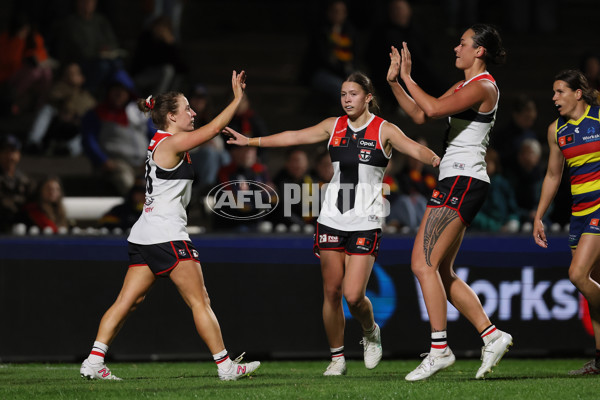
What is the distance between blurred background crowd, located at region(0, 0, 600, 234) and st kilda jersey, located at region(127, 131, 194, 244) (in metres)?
2.85

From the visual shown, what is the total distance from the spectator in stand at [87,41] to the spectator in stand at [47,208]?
13.1 feet

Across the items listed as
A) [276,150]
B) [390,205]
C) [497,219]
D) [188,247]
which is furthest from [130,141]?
[188,247]

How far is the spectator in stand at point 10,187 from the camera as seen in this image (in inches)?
424

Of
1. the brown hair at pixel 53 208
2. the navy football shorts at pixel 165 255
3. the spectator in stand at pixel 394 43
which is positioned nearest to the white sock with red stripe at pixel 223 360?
the navy football shorts at pixel 165 255

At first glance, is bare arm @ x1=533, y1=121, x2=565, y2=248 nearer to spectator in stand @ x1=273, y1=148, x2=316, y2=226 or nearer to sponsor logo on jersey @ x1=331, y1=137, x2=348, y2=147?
sponsor logo on jersey @ x1=331, y1=137, x2=348, y2=147

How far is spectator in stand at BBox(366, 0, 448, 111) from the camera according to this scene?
14.3 meters

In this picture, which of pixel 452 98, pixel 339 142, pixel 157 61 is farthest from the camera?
pixel 157 61

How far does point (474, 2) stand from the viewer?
1748 cm

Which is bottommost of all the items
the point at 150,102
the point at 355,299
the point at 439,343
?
the point at 439,343

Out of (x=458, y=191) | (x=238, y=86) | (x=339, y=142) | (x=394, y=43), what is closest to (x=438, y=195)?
(x=458, y=191)

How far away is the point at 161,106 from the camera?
759cm

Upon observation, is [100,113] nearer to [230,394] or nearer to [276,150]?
[276,150]

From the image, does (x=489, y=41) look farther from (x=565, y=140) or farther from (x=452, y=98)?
(x=565, y=140)

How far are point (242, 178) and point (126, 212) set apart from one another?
1233 millimetres
